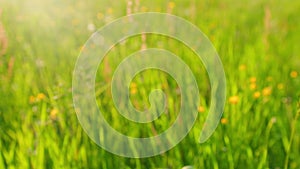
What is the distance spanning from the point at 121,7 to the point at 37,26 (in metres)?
0.79

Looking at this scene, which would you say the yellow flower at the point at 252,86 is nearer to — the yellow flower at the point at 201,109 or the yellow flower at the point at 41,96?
the yellow flower at the point at 201,109

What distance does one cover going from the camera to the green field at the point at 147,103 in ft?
4.47

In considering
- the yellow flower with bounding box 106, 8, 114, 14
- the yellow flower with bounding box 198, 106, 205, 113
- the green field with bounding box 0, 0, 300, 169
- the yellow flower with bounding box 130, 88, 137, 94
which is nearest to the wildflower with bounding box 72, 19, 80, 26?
the green field with bounding box 0, 0, 300, 169

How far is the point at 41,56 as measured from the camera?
7.28 feet

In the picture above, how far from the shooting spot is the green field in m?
1.36

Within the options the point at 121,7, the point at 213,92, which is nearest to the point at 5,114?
the point at 213,92

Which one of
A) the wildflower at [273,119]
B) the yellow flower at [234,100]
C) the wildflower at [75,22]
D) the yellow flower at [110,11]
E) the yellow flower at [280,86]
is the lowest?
the wildflower at [273,119]

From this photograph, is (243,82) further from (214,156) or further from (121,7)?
(121,7)

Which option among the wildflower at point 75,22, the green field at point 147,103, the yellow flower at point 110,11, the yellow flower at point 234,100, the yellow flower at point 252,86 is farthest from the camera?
the yellow flower at point 110,11

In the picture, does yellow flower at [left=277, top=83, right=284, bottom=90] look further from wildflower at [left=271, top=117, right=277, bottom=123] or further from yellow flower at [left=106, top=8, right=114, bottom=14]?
yellow flower at [left=106, top=8, right=114, bottom=14]

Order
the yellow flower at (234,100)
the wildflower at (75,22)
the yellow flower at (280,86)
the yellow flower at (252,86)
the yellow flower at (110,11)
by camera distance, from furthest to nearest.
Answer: the yellow flower at (110,11) < the wildflower at (75,22) < the yellow flower at (280,86) < the yellow flower at (252,86) < the yellow flower at (234,100)

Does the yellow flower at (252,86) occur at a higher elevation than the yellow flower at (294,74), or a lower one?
lower

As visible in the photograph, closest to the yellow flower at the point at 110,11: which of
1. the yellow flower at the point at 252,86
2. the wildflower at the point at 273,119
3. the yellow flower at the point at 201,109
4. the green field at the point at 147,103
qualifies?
the green field at the point at 147,103

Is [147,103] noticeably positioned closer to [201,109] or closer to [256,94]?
[201,109]
